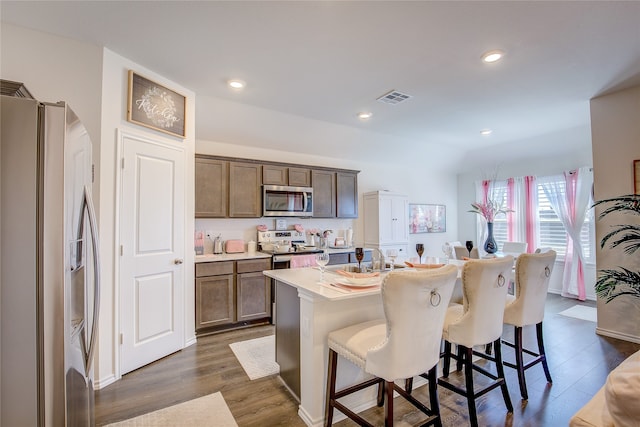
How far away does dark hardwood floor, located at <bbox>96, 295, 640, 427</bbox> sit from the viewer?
205cm

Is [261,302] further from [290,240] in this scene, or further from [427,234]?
[427,234]

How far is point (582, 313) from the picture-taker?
168 inches

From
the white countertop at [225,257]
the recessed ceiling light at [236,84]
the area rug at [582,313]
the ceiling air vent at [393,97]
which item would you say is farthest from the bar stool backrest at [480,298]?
the area rug at [582,313]

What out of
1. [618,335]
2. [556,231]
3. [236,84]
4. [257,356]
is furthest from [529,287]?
[556,231]

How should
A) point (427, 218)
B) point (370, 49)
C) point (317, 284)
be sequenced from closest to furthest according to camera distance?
point (317, 284)
point (370, 49)
point (427, 218)

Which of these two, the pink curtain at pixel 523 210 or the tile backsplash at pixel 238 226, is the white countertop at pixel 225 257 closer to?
the tile backsplash at pixel 238 226

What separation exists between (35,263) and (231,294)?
2.80 meters

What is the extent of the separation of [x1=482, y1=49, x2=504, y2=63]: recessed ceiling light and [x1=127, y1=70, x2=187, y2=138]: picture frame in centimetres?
305

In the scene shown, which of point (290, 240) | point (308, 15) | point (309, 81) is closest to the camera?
point (308, 15)

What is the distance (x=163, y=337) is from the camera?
2957 mm

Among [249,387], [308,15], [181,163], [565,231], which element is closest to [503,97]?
[308,15]

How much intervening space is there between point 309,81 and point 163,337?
3.05 meters

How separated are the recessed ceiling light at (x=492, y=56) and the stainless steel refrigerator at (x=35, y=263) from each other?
3.03m

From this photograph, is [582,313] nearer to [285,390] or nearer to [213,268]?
[285,390]
